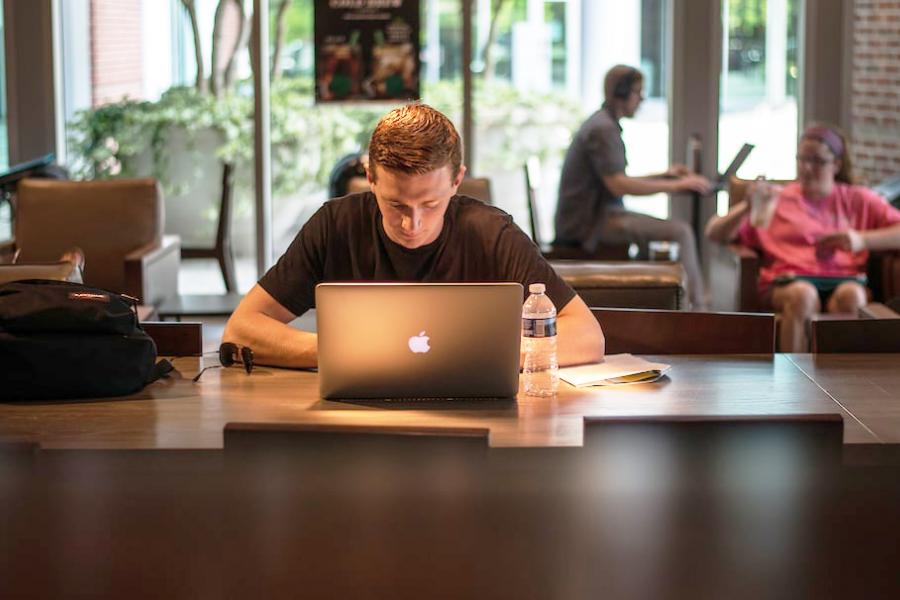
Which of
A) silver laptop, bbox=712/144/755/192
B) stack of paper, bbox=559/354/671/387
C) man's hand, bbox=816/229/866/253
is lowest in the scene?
stack of paper, bbox=559/354/671/387

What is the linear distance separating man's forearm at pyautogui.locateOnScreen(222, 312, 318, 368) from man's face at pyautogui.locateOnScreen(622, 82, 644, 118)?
432 cm

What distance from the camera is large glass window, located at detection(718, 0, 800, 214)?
26.9 ft

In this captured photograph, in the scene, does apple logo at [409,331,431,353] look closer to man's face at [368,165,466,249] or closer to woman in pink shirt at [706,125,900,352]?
man's face at [368,165,466,249]

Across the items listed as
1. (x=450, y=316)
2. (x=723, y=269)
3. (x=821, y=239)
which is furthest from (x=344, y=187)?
(x=450, y=316)

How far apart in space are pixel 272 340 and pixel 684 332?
1.00 meters

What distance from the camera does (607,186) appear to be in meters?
7.10

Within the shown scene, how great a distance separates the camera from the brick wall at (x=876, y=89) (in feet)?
25.2

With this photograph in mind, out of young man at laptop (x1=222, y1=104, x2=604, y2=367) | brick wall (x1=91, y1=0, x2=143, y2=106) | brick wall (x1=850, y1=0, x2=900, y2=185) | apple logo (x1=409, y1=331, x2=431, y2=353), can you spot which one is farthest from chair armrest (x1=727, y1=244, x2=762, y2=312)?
brick wall (x1=91, y1=0, x2=143, y2=106)

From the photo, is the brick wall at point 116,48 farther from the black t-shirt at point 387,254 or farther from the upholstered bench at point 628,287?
the black t-shirt at point 387,254

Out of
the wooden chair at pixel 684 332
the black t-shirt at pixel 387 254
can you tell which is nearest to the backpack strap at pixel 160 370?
the black t-shirt at pixel 387 254

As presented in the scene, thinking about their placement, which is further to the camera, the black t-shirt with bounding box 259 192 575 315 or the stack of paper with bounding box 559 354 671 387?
the black t-shirt with bounding box 259 192 575 315

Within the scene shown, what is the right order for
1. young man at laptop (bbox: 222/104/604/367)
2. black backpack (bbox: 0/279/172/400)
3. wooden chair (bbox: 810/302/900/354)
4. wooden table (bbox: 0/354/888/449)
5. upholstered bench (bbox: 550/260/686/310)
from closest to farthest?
wooden table (bbox: 0/354/888/449) → black backpack (bbox: 0/279/172/400) → young man at laptop (bbox: 222/104/604/367) → wooden chair (bbox: 810/302/900/354) → upholstered bench (bbox: 550/260/686/310)

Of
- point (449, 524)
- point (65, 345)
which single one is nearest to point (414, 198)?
point (65, 345)

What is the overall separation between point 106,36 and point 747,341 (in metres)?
5.95
